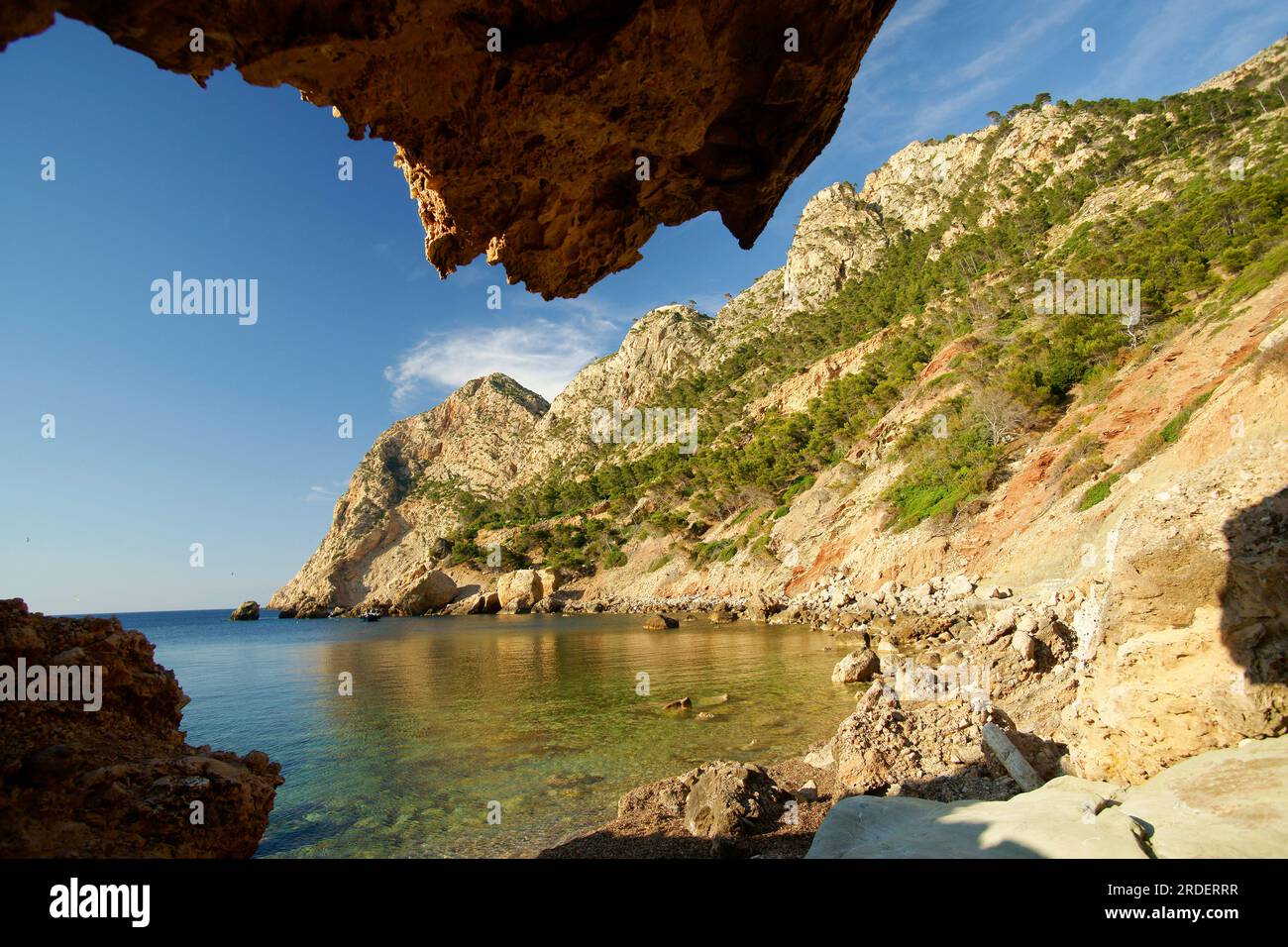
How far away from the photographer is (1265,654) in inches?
206

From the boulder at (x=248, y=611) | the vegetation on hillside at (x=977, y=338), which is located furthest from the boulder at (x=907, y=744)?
the boulder at (x=248, y=611)

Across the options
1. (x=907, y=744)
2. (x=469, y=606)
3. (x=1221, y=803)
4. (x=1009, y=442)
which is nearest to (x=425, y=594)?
(x=469, y=606)

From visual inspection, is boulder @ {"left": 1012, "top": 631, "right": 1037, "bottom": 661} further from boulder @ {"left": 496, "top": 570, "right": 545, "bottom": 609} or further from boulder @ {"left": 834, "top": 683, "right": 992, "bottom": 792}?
boulder @ {"left": 496, "top": 570, "right": 545, "bottom": 609}

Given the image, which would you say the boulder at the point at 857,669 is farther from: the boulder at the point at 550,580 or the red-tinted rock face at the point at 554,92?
the boulder at the point at 550,580

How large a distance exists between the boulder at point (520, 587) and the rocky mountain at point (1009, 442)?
6679mm

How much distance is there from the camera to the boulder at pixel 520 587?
76625 mm

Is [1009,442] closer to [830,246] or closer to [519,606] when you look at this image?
[519,606]

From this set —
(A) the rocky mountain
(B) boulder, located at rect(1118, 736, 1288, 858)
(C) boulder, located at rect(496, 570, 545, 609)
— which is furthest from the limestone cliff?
(B) boulder, located at rect(1118, 736, 1288, 858)

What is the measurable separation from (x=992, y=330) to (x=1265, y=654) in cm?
5973

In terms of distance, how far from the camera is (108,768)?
488 cm

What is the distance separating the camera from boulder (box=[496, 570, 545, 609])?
251 ft

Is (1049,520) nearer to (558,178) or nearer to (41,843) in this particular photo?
(558,178)

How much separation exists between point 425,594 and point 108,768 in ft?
282
